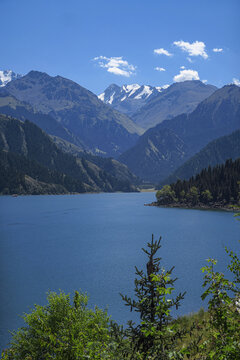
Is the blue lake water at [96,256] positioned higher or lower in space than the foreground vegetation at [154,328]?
lower

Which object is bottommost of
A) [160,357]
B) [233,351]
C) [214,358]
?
[160,357]

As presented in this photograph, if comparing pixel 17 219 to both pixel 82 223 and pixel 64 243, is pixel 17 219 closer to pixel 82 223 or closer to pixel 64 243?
pixel 82 223

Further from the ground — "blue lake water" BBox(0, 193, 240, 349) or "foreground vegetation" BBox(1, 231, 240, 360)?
"foreground vegetation" BBox(1, 231, 240, 360)

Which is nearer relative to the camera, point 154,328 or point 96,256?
point 154,328

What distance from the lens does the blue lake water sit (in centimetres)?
5178

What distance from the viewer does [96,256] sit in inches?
3356

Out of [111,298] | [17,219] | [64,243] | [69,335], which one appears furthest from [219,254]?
[17,219]

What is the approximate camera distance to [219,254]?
85250mm

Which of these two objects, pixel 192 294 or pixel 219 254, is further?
pixel 219 254

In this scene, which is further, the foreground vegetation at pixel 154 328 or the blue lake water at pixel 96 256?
the blue lake water at pixel 96 256

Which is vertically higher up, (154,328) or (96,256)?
(154,328)

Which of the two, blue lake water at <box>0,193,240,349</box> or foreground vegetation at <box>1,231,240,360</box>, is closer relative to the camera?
foreground vegetation at <box>1,231,240,360</box>

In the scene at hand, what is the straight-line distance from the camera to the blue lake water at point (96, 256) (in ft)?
170

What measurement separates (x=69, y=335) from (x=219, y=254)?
239 ft
